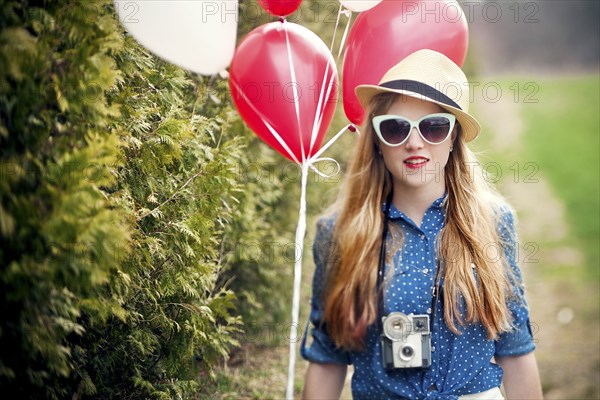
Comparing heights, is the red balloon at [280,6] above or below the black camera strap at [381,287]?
above

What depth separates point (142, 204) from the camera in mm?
2568

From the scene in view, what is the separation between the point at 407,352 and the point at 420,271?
29 cm

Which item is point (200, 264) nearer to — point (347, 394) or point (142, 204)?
point (142, 204)

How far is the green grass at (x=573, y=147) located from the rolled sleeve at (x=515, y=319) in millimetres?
4511

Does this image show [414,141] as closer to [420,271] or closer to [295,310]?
[420,271]

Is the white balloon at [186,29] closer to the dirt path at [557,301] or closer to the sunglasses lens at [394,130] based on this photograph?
the sunglasses lens at [394,130]

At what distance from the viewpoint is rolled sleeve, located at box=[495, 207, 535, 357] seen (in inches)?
87.7

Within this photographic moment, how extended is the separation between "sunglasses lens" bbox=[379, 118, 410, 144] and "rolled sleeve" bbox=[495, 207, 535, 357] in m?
0.51

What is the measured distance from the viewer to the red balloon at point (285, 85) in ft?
8.24

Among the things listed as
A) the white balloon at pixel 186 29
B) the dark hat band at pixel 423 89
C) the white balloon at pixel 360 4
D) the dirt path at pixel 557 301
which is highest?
the white balloon at pixel 360 4

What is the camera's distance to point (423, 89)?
217 centimetres

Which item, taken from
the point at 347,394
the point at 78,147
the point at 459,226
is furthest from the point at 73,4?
the point at 347,394

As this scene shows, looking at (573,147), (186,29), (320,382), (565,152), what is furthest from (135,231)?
(573,147)

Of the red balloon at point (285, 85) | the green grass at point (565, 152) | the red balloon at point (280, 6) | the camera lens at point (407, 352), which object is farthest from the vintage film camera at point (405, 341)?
the green grass at point (565, 152)
